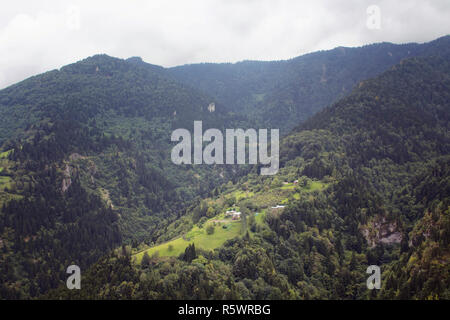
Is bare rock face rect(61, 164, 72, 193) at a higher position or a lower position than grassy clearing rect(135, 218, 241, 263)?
higher

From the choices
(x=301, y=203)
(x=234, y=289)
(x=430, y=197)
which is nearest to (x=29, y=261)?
(x=234, y=289)

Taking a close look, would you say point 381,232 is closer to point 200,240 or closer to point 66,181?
point 200,240

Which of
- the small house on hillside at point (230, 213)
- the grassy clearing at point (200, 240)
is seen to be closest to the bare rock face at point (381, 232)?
the grassy clearing at point (200, 240)

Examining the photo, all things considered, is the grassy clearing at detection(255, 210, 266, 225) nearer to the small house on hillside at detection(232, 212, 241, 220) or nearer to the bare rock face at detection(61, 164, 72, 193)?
the small house on hillside at detection(232, 212, 241, 220)

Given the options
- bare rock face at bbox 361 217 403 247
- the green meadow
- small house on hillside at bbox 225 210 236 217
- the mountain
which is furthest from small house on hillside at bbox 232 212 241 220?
bare rock face at bbox 361 217 403 247

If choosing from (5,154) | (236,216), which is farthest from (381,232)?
(5,154)

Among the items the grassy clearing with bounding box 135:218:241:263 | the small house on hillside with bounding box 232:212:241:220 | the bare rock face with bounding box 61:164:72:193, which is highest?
the bare rock face with bounding box 61:164:72:193
